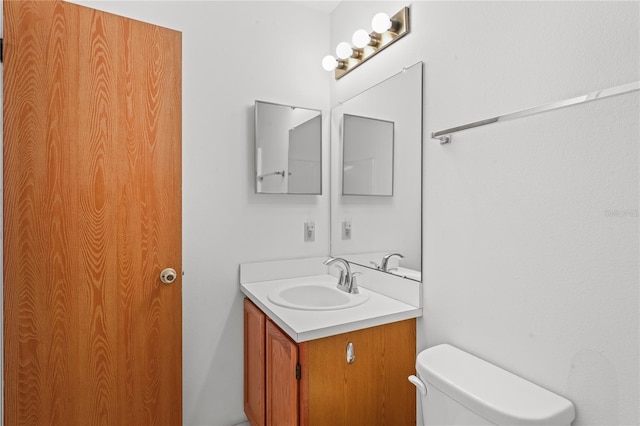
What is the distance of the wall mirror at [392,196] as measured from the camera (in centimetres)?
144

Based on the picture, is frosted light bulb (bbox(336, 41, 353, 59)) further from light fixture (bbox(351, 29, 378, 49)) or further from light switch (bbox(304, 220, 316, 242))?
light switch (bbox(304, 220, 316, 242))

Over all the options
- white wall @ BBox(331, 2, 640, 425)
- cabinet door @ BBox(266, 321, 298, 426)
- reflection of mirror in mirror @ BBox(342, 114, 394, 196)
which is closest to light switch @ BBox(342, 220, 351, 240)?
reflection of mirror in mirror @ BBox(342, 114, 394, 196)

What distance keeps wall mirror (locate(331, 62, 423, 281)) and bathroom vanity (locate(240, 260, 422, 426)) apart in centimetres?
16

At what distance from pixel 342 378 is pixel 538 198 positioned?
0.88 meters

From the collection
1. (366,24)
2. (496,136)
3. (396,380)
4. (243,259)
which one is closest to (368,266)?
(396,380)

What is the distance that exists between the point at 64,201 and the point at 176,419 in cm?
107

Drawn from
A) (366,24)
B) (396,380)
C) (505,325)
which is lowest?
(396,380)

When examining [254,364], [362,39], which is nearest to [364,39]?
[362,39]

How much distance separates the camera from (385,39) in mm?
1590

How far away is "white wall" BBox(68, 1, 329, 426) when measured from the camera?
1715 mm

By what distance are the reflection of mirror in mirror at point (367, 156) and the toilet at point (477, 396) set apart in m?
0.77

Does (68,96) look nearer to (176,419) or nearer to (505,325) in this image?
(176,419)

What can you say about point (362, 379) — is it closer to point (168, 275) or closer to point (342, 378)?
point (342, 378)

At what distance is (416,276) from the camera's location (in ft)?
4.73
